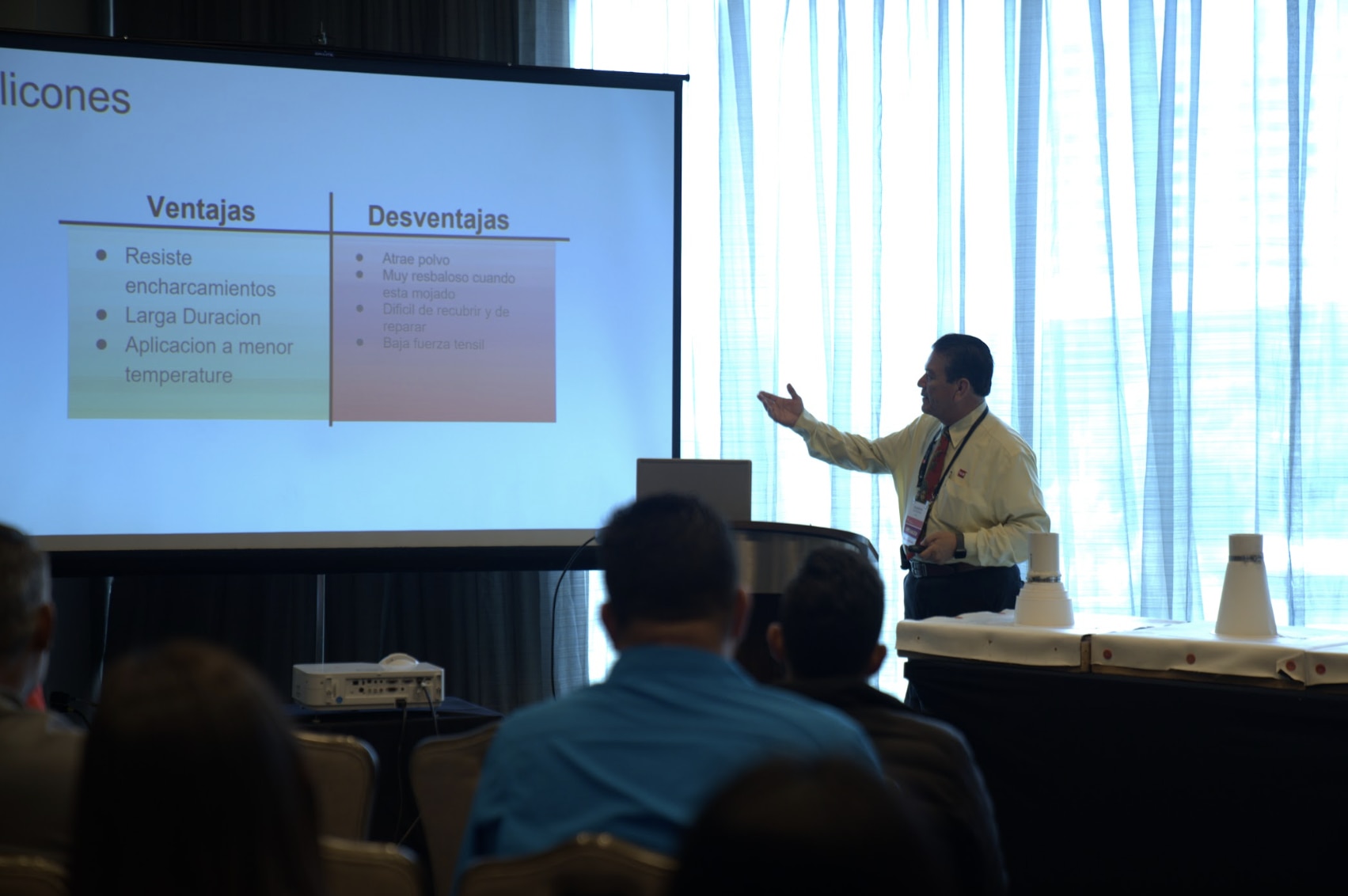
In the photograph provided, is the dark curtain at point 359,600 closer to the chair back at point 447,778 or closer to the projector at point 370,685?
the projector at point 370,685

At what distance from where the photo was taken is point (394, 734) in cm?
293

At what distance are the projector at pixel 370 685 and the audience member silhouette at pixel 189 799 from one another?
2.25 meters

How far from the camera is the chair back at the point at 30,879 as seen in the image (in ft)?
3.34

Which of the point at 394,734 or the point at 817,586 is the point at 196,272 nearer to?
the point at 394,734

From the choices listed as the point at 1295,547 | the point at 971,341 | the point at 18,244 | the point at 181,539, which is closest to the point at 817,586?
Result: the point at 971,341

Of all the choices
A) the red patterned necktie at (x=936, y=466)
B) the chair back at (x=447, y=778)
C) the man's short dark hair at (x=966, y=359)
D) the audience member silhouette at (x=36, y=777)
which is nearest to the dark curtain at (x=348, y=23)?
the man's short dark hair at (x=966, y=359)

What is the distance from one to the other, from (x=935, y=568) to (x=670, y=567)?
275cm

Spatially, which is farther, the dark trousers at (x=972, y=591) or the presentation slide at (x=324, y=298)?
the dark trousers at (x=972, y=591)

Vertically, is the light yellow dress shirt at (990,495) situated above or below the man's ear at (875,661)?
above

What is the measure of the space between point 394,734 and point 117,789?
2273mm

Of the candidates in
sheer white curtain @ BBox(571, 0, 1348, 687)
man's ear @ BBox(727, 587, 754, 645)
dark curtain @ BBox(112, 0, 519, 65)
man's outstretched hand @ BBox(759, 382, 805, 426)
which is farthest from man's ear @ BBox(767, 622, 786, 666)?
dark curtain @ BBox(112, 0, 519, 65)

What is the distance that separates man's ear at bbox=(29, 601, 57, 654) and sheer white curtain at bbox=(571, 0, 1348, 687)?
138 inches

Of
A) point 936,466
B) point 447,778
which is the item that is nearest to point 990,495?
point 936,466

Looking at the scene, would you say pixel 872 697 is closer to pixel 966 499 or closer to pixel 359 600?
pixel 966 499
